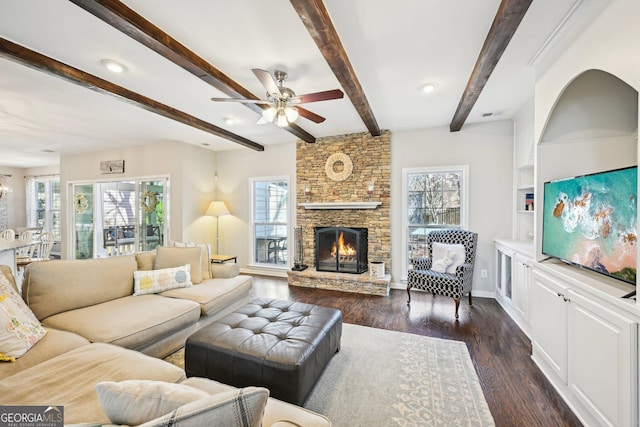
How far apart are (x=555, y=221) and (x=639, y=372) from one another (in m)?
1.17

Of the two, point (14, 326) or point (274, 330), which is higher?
point (14, 326)

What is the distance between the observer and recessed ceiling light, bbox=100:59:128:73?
237cm

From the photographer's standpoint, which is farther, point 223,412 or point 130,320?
point 130,320

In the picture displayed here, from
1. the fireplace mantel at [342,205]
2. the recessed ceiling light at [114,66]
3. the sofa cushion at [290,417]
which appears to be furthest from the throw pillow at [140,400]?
the fireplace mantel at [342,205]

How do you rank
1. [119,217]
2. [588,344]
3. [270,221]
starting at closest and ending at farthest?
[588,344]
[270,221]
[119,217]

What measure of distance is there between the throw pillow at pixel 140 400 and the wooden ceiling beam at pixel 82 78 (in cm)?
286

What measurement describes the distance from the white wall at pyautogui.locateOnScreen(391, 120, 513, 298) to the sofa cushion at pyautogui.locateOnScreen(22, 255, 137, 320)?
4294mm

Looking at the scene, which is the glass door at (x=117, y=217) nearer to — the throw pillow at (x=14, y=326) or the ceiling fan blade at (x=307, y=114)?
the throw pillow at (x=14, y=326)

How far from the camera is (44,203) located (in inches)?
313

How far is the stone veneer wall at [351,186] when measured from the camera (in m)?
4.52

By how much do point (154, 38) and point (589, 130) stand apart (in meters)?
3.41

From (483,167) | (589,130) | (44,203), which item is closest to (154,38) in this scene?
(589,130)

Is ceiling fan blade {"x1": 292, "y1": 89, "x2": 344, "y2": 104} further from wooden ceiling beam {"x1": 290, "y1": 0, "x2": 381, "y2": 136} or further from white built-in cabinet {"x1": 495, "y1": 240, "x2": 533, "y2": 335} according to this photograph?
white built-in cabinet {"x1": 495, "y1": 240, "x2": 533, "y2": 335}

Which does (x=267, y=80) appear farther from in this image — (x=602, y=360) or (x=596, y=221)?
(x=602, y=360)
